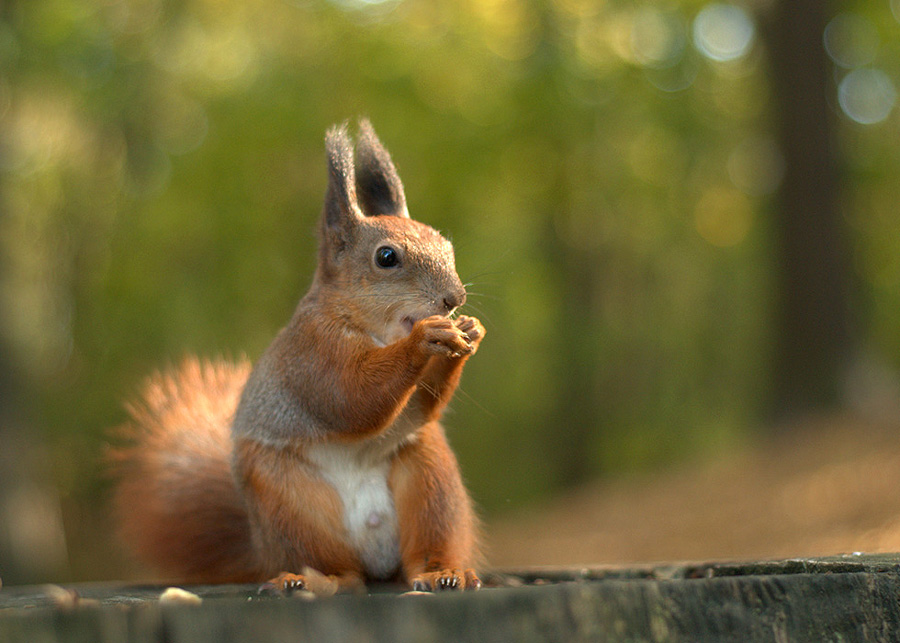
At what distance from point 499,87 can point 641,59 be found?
204 centimetres

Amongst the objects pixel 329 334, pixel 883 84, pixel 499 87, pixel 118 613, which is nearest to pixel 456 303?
pixel 329 334

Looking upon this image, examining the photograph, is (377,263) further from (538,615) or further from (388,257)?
(538,615)

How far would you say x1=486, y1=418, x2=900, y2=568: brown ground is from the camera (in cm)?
690

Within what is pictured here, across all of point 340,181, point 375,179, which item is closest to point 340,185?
point 340,181

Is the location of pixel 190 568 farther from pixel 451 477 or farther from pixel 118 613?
pixel 118 613

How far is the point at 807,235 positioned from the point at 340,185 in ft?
25.7

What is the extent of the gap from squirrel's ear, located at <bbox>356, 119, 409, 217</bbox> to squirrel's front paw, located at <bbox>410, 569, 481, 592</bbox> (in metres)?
1.18

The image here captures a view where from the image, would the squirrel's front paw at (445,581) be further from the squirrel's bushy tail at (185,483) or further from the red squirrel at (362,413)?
the squirrel's bushy tail at (185,483)

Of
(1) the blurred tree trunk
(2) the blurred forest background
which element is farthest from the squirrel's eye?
(1) the blurred tree trunk

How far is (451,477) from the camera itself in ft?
8.45

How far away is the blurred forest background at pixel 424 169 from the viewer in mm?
9477

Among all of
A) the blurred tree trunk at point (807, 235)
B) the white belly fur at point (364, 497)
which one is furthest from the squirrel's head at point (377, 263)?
the blurred tree trunk at point (807, 235)

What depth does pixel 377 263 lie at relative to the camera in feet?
8.59

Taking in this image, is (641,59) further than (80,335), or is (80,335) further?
(80,335)
